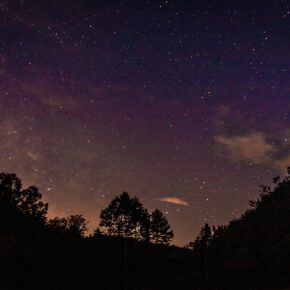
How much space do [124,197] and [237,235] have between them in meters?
19.5

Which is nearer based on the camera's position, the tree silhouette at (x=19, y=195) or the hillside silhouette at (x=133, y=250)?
the hillside silhouette at (x=133, y=250)

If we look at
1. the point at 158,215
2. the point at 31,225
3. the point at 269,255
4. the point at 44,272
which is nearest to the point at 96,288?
the point at 44,272

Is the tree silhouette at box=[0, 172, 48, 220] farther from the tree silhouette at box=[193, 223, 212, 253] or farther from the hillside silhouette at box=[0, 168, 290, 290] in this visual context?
the tree silhouette at box=[193, 223, 212, 253]

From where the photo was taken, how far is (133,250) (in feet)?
268

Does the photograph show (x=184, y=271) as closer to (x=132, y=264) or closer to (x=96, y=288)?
(x=132, y=264)

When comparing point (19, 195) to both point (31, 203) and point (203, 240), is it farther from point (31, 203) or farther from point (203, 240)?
point (203, 240)

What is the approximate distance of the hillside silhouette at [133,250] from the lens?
46.4 metres

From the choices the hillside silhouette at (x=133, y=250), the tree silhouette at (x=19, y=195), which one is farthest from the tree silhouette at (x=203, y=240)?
the tree silhouette at (x=19, y=195)

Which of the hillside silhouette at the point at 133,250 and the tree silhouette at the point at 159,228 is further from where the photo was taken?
the tree silhouette at the point at 159,228

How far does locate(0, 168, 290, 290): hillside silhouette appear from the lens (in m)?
46.4

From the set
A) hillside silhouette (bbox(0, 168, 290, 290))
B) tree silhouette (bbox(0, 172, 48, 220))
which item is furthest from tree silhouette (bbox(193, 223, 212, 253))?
tree silhouette (bbox(0, 172, 48, 220))

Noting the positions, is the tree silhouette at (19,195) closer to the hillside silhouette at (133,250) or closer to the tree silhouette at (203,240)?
the hillside silhouette at (133,250)

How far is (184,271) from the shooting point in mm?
76188

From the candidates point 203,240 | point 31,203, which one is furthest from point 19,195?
point 203,240
